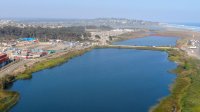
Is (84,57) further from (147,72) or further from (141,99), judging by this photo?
(141,99)

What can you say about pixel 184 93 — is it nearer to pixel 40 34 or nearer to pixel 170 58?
pixel 170 58

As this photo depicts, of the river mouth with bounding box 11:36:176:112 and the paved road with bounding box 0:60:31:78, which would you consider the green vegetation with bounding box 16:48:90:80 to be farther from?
the paved road with bounding box 0:60:31:78

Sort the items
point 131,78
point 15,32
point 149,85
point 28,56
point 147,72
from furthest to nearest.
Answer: point 15,32 < point 28,56 < point 147,72 < point 131,78 < point 149,85

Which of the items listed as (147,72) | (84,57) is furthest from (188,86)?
(84,57)

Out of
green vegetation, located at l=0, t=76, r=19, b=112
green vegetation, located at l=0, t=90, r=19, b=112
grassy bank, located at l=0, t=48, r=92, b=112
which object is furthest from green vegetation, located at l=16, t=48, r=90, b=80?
green vegetation, located at l=0, t=90, r=19, b=112

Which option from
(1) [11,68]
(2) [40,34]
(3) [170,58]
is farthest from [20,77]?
(2) [40,34]

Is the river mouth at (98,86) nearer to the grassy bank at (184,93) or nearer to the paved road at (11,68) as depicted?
the grassy bank at (184,93)
